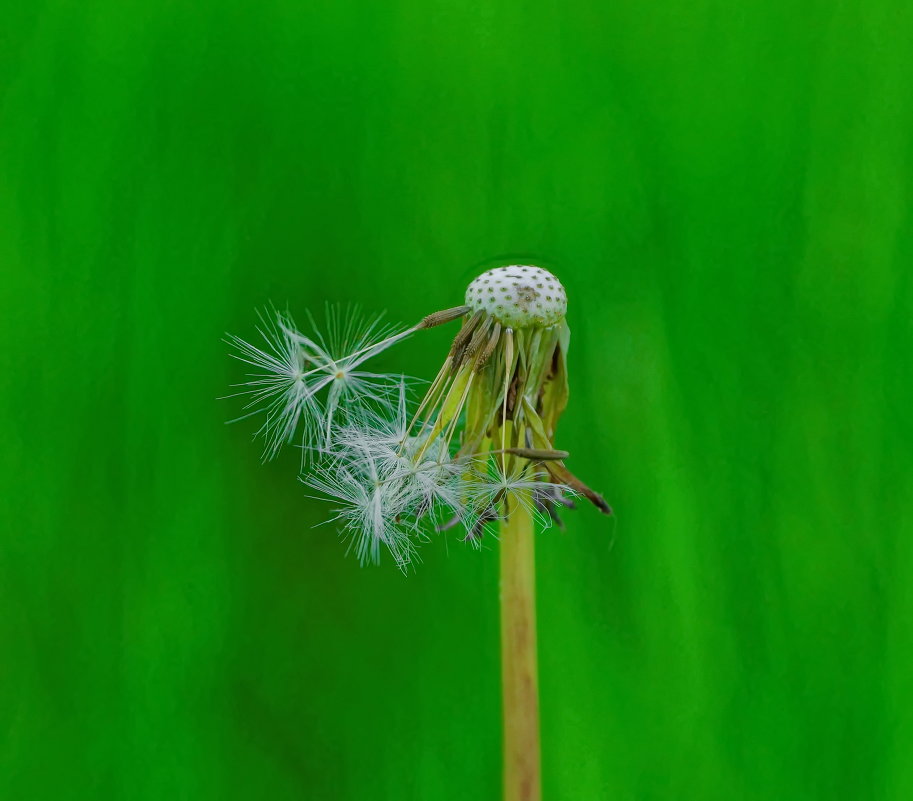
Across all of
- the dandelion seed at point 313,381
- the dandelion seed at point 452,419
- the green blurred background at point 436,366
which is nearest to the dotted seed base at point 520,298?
the dandelion seed at point 452,419

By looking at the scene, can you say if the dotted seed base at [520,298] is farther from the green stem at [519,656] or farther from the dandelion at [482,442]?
the green stem at [519,656]

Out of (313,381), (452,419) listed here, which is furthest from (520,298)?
(313,381)

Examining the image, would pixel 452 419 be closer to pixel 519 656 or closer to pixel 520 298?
pixel 520 298

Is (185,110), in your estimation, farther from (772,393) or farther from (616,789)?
(616,789)

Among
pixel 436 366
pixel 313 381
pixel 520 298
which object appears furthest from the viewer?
pixel 436 366

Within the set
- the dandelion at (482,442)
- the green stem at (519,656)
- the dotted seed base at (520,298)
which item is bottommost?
the green stem at (519,656)
